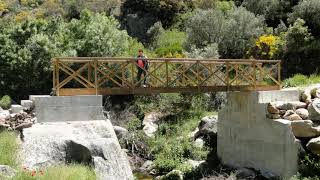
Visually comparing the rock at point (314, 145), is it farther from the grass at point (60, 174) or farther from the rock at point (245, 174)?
the grass at point (60, 174)

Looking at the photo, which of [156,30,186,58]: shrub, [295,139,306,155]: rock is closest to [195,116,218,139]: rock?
[295,139,306,155]: rock

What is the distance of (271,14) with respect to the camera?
37938 mm

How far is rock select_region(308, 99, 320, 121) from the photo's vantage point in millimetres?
18094

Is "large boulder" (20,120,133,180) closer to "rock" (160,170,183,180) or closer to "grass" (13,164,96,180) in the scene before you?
"grass" (13,164,96,180)

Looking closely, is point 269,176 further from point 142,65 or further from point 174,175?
point 142,65

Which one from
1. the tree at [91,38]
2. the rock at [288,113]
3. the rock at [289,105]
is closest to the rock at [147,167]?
the rock at [289,105]

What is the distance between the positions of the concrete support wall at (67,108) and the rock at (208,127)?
10393mm

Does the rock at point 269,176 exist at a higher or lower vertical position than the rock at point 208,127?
lower

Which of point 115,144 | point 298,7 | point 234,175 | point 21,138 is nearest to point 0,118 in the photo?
point 21,138

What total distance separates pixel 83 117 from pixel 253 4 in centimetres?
2712

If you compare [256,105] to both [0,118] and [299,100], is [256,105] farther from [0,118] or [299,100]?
[0,118]

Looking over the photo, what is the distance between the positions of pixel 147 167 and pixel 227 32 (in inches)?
587

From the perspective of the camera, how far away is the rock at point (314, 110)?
18.1 meters

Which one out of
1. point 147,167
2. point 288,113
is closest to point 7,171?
point 288,113
